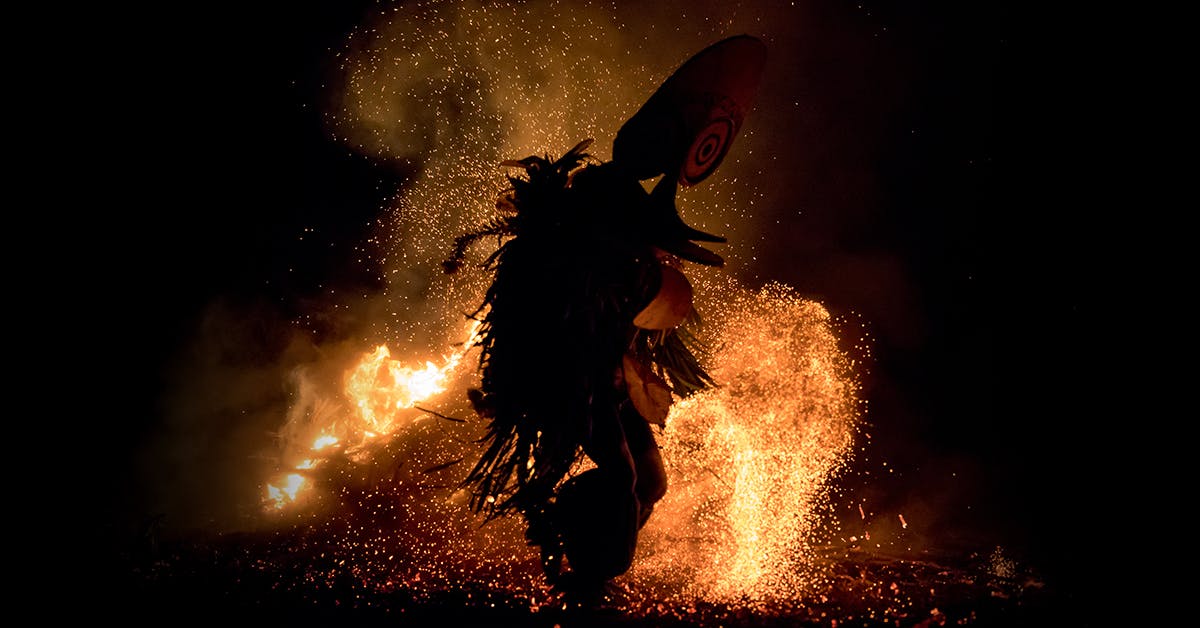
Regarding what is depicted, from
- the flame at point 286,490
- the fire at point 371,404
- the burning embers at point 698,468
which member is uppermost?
the fire at point 371,404

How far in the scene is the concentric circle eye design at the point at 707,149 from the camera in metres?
2.27

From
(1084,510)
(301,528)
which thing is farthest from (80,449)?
(1084,510)

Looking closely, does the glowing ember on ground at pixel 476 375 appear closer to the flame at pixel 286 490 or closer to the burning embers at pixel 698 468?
the burning embers at pixel 698 468

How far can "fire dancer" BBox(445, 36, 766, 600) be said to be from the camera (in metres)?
2.21

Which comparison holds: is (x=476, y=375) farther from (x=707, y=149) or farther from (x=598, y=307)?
(x=707, y=149)

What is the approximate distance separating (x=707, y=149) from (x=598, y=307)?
2.72 ft

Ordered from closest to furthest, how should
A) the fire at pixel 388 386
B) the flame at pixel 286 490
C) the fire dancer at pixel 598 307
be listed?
the fire dancer at pixel 598 307 → the flame at pixel 286 490 → the fire at pixel 388 386

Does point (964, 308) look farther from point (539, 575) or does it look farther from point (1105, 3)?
point (539, 575)

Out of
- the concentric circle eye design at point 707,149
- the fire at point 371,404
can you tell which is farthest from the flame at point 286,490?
the concentric circle eye design at point 707,149

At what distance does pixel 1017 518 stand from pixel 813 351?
1.70 m

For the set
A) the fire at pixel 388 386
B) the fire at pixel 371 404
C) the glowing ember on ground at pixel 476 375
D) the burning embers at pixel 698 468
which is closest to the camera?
the burning embers at pixel 698 468

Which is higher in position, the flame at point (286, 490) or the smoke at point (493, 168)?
the smoke at point (493, 168)

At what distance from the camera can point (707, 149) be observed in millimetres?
2312

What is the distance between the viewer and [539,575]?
9.99ft
